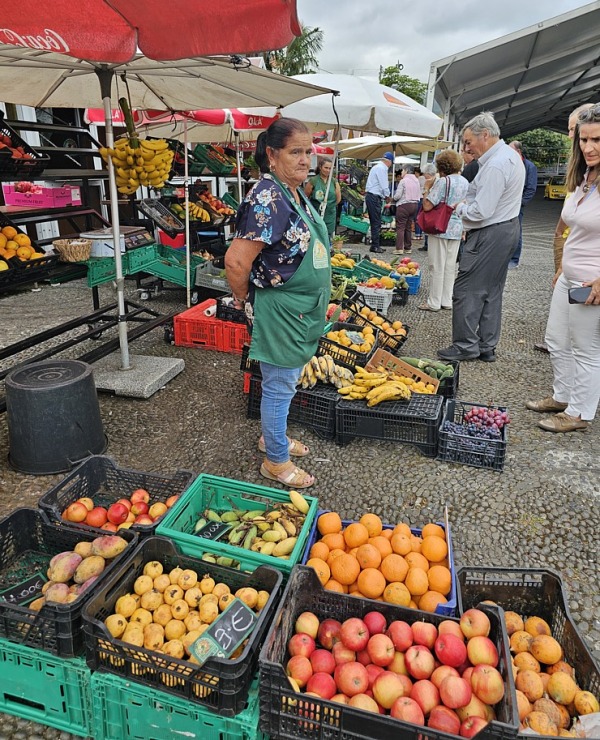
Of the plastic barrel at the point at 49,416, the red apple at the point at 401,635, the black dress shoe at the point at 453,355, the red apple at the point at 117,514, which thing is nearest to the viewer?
the red apple at the point at 401,635

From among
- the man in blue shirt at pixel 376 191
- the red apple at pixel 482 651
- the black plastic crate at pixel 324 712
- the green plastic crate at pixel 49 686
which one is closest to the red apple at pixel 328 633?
the black plastic crate at pixel 324 712

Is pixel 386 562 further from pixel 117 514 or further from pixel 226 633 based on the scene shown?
pixel 117 514

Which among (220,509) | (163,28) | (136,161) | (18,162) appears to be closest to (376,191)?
(136,161)

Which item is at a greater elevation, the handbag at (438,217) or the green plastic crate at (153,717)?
the handbag at (438,217)

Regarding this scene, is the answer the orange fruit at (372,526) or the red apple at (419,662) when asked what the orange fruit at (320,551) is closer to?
the orange fruit at (372,526)

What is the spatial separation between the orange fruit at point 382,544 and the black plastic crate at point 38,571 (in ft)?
3.47

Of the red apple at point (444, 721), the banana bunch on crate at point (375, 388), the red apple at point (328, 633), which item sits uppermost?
the banana bunch on crate at point (375, 388)

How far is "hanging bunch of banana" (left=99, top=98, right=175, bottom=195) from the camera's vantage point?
4.46m

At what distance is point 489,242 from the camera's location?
17.0 ft

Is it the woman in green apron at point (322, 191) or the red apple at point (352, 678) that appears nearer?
the red apple at point (352, 678)

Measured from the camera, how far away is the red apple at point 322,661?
71.7 inches

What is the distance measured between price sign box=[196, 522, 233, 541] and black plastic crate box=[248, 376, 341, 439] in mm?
1685

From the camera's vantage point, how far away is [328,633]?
1.97 meters

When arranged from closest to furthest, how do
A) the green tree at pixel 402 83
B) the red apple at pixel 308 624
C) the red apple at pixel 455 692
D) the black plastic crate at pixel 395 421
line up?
the red apple at pixel 455 692 < the red apple at pixel 308 624 < the black plastic crate at pixel 395 421 < the green tree at pixel 402 83
